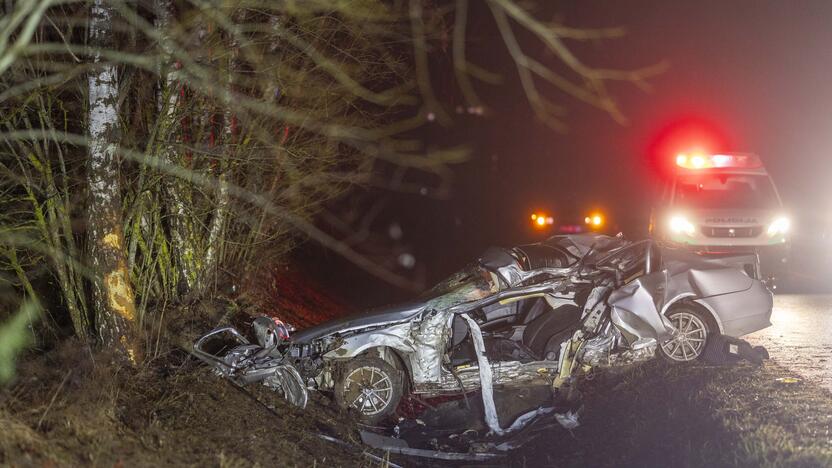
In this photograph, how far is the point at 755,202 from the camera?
12406mm

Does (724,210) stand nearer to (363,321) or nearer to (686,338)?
(686,338)

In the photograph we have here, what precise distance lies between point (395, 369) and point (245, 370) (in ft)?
4.84

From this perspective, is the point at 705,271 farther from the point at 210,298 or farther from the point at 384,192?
the point at 384,192

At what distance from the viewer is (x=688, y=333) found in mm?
8086

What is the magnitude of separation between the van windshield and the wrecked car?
4264 millimetres

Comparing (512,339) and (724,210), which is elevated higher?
(724,210)

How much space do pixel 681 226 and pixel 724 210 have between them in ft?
2.37

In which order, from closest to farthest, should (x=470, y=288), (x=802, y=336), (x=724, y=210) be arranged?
(x=470, y=288)
(x=802, y=336)
(x=724, y=210)

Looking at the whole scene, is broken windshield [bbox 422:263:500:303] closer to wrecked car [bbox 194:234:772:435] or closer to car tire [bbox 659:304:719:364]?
wrecked car [bbox 194:234:772:435]

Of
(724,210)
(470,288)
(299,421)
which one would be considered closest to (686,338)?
(470,288)

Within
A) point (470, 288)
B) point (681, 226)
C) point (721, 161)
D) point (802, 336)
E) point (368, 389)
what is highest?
point (721, 161)

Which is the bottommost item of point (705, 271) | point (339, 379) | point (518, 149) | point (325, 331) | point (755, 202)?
point (339, 379)

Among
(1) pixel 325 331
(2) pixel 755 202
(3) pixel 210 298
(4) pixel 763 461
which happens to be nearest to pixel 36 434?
(1) pixel 325 331

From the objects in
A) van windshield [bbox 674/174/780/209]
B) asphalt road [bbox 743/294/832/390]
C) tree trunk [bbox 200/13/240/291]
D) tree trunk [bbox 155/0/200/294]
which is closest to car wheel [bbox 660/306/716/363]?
asphalt road [bbox 743/294/832/390]
